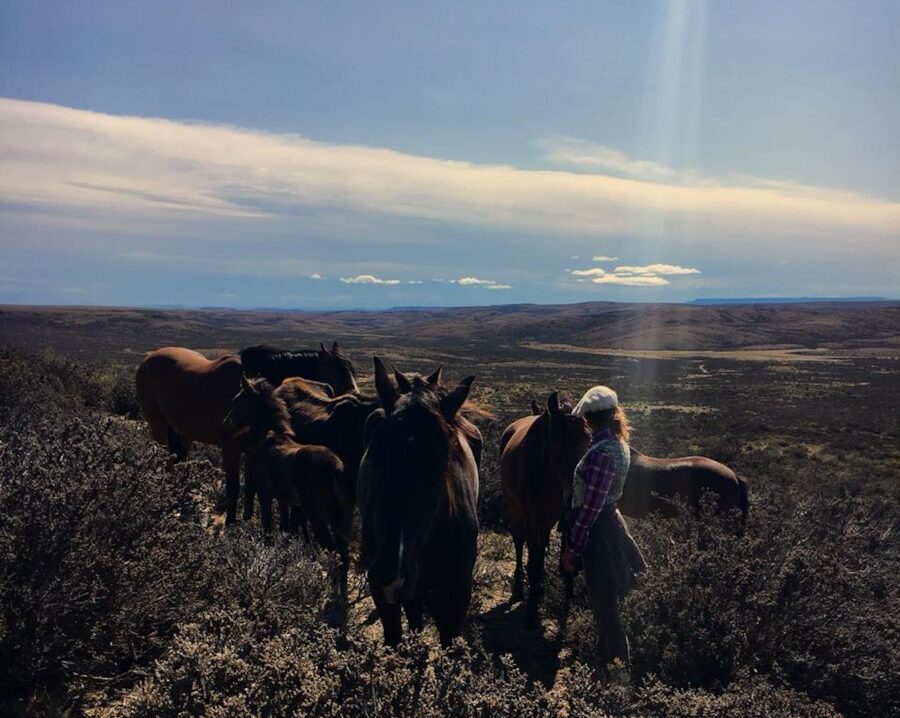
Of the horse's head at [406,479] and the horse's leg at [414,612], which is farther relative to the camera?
the horse's leg at [414,612]

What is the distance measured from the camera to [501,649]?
184 inches

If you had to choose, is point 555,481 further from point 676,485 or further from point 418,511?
point 418,511

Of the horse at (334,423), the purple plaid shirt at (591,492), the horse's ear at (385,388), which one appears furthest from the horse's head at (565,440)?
the horse's ear at (385,388)

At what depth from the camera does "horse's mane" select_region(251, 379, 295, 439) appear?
5320 millimetres

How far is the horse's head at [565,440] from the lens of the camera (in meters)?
4.79

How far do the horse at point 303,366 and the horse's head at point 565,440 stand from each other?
271cm

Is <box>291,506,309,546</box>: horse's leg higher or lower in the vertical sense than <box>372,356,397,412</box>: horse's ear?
lower

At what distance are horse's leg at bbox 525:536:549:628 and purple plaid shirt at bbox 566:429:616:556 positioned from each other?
5.20 feet

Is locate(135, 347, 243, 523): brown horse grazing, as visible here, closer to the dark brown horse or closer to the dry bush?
the dark brown horse

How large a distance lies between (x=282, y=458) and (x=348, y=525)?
0.78 metres

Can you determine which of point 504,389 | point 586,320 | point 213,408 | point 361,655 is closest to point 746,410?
point 504,389

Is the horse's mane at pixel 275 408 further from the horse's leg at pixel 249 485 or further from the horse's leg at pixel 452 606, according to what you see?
the horse's leg at pixel 452 606

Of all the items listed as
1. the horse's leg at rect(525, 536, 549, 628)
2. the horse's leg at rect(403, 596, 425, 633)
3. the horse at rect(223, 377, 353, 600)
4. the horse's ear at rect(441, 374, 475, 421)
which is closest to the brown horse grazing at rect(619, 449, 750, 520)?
the horse's leg at rect(525, 536, 549, 628)

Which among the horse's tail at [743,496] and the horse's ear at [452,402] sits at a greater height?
the horse's ear at [452,402]
